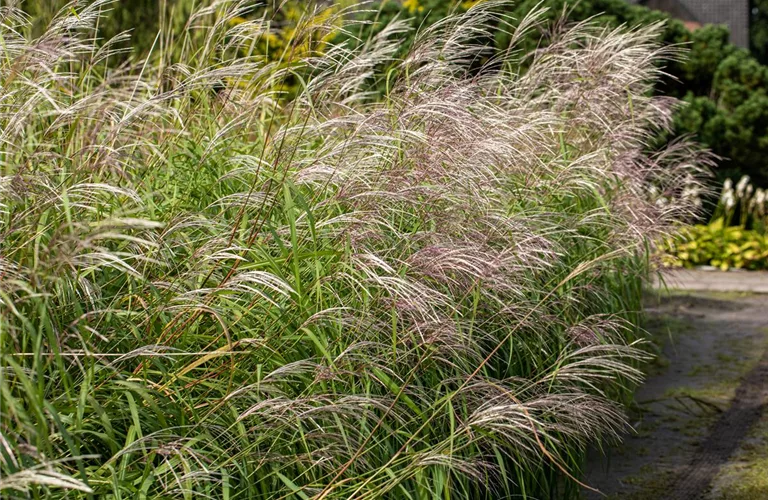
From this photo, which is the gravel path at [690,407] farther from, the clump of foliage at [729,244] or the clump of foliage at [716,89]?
the clump of foliage at [716,89]

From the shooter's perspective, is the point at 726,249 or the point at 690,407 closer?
the point at 690,407

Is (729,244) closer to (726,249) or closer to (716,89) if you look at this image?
(726,249)

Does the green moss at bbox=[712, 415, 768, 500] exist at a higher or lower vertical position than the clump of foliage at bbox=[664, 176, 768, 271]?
higher

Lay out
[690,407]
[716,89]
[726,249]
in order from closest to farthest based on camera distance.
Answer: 1. [690,407]
2. [726,249]
3. [716,89]

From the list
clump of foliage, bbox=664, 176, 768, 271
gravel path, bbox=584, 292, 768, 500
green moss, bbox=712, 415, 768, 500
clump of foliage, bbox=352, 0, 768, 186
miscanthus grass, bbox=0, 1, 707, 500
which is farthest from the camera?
clump of foliage, bbox=352, 0, 768, 186

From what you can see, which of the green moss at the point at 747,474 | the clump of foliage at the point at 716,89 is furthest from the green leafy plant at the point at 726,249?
the green moss at the point at 747,474

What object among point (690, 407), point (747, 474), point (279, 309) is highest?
point (279, 309)

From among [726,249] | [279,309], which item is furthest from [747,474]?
[726,249]

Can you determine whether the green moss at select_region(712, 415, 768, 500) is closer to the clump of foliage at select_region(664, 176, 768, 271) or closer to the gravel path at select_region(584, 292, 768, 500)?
the gravel path at select_region(584, 292, 768, 500)

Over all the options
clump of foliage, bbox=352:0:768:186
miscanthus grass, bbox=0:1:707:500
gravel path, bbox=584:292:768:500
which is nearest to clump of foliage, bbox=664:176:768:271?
clump of foliage, bbox=352:0:768:186

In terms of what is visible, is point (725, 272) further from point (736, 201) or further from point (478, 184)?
point (478, 184)

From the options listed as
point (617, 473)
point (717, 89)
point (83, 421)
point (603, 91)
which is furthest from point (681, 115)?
point (83, 421)

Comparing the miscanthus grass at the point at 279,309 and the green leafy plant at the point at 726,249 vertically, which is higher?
the miscanthus grass at the point at 279,309

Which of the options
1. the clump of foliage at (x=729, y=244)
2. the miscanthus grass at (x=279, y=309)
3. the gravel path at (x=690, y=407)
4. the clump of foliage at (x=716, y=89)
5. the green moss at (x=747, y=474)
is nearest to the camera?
the miscanthus grass at (x=279, y=309)
